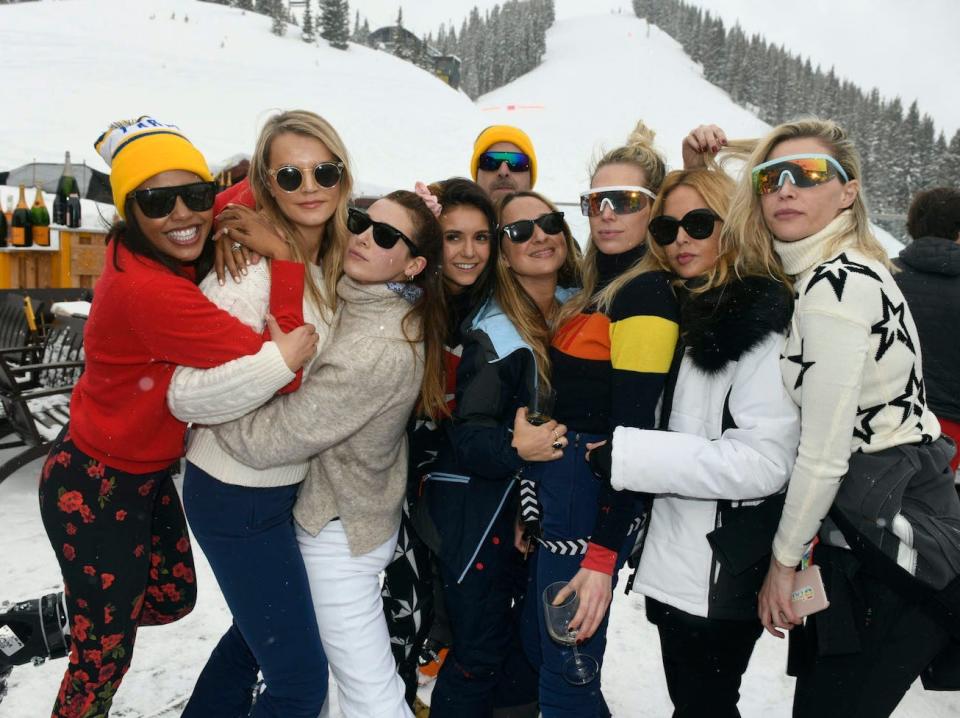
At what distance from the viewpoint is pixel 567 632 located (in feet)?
7.14

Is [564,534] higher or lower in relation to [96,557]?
Result: higher

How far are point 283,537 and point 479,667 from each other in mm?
908

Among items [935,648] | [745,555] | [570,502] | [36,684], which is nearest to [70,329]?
[36,684]

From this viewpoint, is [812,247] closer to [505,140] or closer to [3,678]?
[505,140]

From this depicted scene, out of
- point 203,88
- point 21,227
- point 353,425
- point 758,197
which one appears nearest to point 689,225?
point 758,197

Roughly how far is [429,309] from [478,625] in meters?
1.18

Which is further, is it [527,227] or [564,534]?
[527,227]

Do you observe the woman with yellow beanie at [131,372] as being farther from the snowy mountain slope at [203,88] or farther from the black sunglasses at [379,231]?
the snowy mountain slope at [203,88]

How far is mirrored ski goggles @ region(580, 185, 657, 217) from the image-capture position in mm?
2512

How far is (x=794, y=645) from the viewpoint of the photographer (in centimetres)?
208

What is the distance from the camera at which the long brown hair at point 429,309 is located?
91.9 inches

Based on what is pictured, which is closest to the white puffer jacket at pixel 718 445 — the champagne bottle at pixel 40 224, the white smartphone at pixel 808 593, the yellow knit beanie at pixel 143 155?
the white smartphone at pixel 808 593

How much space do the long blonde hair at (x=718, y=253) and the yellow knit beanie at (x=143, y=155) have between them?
147 cm

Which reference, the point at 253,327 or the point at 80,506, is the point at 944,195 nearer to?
the point at 253,327
